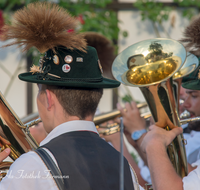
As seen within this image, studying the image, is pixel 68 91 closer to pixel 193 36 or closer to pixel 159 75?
pixel 159 75

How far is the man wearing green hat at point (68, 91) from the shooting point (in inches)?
43.7

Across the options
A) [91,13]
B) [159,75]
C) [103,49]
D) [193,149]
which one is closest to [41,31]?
[159,75]

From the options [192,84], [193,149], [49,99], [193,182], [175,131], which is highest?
[49,99]

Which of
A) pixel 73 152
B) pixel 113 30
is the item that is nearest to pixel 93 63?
pixel 73 152

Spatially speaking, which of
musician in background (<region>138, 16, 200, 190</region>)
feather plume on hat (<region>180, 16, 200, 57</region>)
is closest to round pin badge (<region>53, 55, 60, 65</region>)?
musician in background (<region>138, 16, 200, 190</region>)

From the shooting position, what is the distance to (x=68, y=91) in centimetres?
124

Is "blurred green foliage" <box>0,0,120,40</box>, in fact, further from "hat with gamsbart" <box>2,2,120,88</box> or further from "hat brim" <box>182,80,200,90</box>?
"hat with gamsbart" <box>2,2,120,88</box>

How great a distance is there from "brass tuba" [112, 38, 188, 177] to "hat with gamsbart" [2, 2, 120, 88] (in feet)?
1.70

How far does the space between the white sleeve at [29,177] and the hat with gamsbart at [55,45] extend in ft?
1.25

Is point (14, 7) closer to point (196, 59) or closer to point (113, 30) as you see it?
point (113, 30)

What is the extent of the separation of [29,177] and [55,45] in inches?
24.5

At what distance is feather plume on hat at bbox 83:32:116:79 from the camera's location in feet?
9.66

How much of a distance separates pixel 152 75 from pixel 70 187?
3.36 ft

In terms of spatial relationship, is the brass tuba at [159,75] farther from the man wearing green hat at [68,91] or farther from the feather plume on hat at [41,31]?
the feather plume on hat at [41,31]
